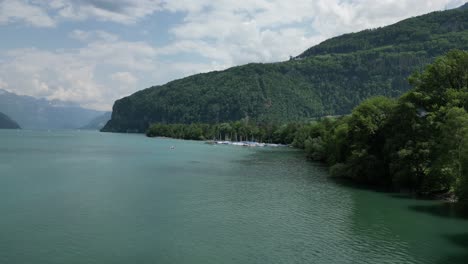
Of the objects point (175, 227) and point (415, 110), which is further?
point (415, 110)

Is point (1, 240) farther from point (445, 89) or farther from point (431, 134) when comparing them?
point (445, 89)

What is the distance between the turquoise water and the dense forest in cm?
505

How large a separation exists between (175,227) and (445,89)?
45432mm

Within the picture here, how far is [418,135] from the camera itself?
193 ft

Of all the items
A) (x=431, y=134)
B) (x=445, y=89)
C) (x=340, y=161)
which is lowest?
(x=340, y=161)

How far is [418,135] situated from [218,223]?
33.9 meters

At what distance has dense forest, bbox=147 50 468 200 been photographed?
50.5 m

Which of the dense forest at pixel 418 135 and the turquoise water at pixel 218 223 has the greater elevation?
the dense forest at pixel 418 135

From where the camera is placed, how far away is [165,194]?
57594 mm

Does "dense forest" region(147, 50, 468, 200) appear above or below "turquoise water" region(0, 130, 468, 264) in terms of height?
above

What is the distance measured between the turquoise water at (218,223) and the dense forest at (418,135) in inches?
199

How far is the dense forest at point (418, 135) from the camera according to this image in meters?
50.5

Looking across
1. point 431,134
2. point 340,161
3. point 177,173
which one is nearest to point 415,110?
point 431,134

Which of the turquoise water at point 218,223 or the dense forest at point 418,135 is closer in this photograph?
the turquoise water at point 218,223
